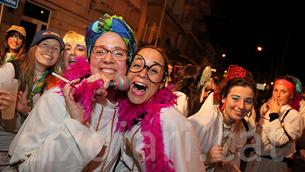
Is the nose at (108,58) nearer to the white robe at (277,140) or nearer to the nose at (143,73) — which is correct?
the nose at (143,73)

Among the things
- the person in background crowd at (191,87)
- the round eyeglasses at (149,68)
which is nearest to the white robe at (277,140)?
the person in background crowd at (191,87)

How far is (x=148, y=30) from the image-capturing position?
20.1 meters

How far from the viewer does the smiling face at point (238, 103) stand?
321cm

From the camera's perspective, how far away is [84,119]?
1752mm

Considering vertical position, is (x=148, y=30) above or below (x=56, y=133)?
above

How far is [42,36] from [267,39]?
3871 cm

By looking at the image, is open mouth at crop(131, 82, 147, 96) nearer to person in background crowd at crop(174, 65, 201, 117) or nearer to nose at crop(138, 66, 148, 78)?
nose at crop(138, 66, 148, 78)

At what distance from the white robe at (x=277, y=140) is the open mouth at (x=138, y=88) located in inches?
96.1

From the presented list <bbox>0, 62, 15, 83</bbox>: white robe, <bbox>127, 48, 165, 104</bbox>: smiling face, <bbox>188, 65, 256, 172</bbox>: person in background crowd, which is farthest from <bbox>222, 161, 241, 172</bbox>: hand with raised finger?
<bbox>0, 62, 15, 83</bbox>: white robe

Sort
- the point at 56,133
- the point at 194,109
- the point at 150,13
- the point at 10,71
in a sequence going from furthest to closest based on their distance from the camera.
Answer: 1. the point at 150,13
2. the point at 194,109
3. the point at 10,71
4. the point at 56,133

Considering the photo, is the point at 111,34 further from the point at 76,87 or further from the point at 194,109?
the point at 194,109

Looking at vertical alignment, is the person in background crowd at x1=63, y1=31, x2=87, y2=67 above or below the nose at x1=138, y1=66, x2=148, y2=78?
above

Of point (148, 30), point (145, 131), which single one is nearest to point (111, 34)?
point (145, 131)

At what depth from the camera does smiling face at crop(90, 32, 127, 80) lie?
6.53 ft
